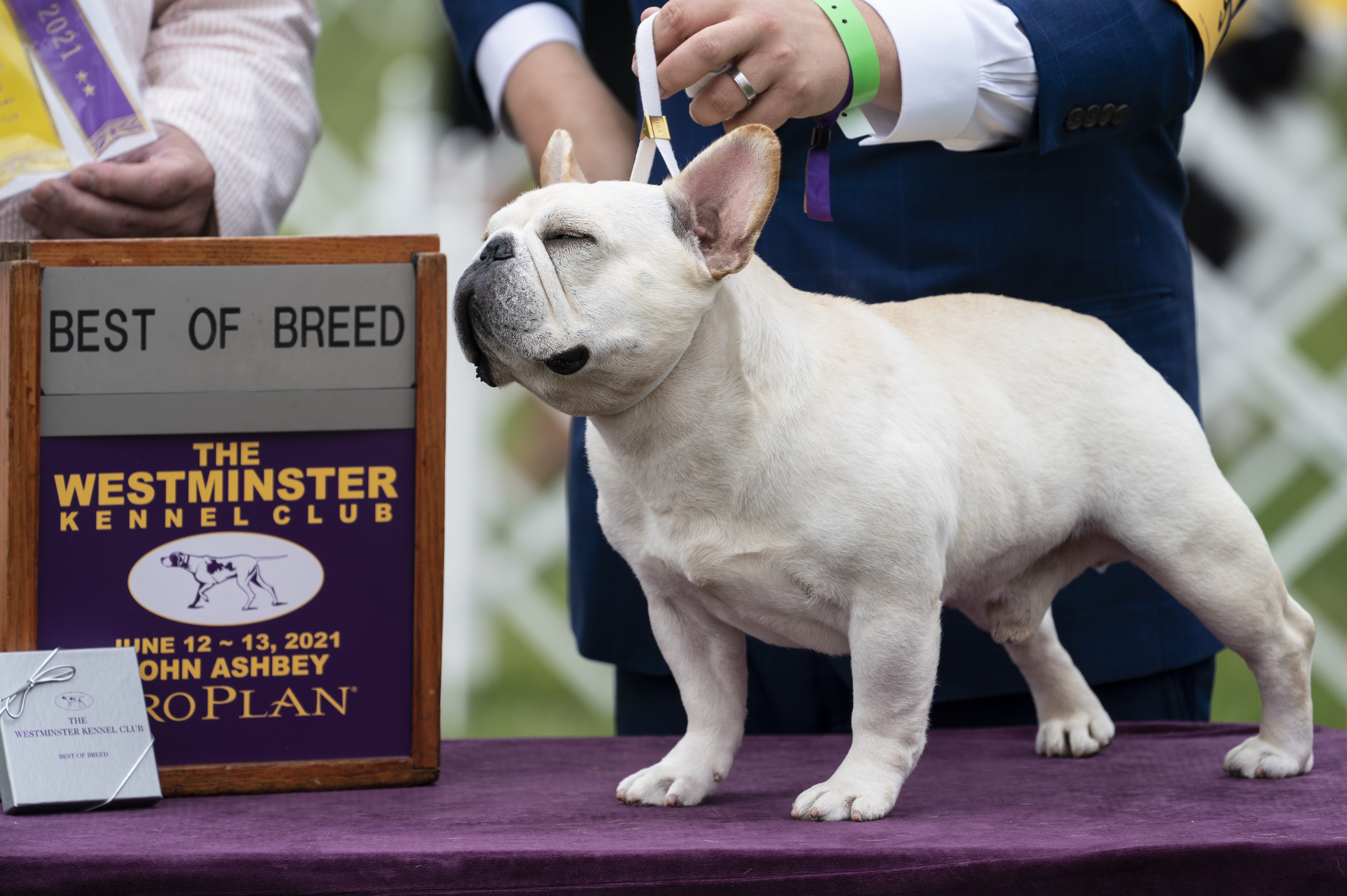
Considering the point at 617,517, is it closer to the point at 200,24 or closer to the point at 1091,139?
the point at 1091,139

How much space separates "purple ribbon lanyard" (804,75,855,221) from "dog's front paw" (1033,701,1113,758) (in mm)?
467

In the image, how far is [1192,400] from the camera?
45.6 inches

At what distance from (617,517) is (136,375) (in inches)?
13.3

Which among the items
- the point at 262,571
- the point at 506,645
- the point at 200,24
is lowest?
the point at 506,645

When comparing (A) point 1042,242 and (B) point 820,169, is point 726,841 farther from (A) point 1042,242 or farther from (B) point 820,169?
(A) point 1042,242

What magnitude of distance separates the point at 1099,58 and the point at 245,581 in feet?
2.22

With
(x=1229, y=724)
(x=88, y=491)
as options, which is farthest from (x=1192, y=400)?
(x=88, y=491)

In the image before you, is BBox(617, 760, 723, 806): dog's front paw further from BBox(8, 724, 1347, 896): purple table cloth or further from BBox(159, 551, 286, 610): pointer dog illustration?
BBox(159, 551, 286, 610): pointer dog illustration

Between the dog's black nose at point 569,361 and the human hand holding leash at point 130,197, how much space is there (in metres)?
0.45

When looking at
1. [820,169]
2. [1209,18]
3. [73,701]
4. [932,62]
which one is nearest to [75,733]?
[73,701]

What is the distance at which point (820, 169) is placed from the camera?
80 cm

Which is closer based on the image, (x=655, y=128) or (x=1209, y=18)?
(x=655, y=128)

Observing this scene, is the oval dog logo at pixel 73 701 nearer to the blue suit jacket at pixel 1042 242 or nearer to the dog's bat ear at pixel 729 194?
the dog's bat ear at pixel 729 194

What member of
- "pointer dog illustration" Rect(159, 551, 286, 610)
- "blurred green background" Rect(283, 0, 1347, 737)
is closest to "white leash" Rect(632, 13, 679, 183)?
"pointer dog illustration" Rect(159, 551, 286, 610)
